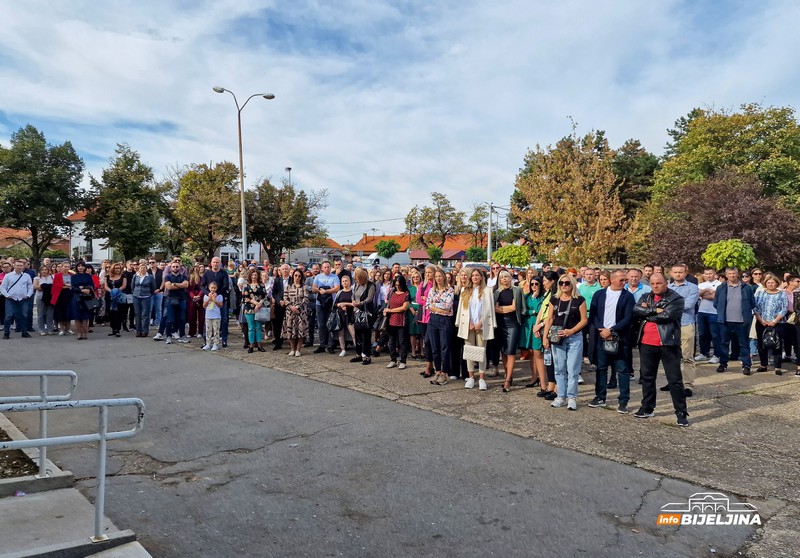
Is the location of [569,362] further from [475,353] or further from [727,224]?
[727,224]

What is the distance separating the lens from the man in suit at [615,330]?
6984mm

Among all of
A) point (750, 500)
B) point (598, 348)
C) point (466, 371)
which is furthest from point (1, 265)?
point (750, 500)

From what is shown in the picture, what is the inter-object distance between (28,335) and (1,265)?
2.38m

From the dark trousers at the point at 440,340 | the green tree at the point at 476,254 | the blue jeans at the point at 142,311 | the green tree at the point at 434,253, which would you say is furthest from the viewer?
the green tree at the point at 476,254

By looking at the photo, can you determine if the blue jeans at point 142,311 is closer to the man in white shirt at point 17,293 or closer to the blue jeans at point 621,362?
the man in white shirt at point 17,293

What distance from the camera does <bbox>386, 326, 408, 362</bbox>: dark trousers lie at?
9953 millimetres

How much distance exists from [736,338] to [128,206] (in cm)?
4058

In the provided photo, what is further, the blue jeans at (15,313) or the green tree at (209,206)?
the green tree at (209,206)

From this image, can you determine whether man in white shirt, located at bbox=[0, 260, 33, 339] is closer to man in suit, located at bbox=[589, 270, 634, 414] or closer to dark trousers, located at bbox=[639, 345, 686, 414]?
man in suit, located at bbox=[589, 270, 634, 414]

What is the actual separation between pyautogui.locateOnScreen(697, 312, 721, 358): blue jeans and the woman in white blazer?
5.10 meters

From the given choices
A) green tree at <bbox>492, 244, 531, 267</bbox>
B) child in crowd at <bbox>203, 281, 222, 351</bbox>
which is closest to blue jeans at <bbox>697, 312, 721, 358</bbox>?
child in crowd at <bbox>203, 281, 222, 351</bbox>

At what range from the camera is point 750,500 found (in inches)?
173

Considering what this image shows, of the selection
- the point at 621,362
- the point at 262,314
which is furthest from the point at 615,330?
the point at 262,314

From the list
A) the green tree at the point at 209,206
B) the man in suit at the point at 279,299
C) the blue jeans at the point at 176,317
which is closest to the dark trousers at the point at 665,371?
the man in suit at the point at 279,299
